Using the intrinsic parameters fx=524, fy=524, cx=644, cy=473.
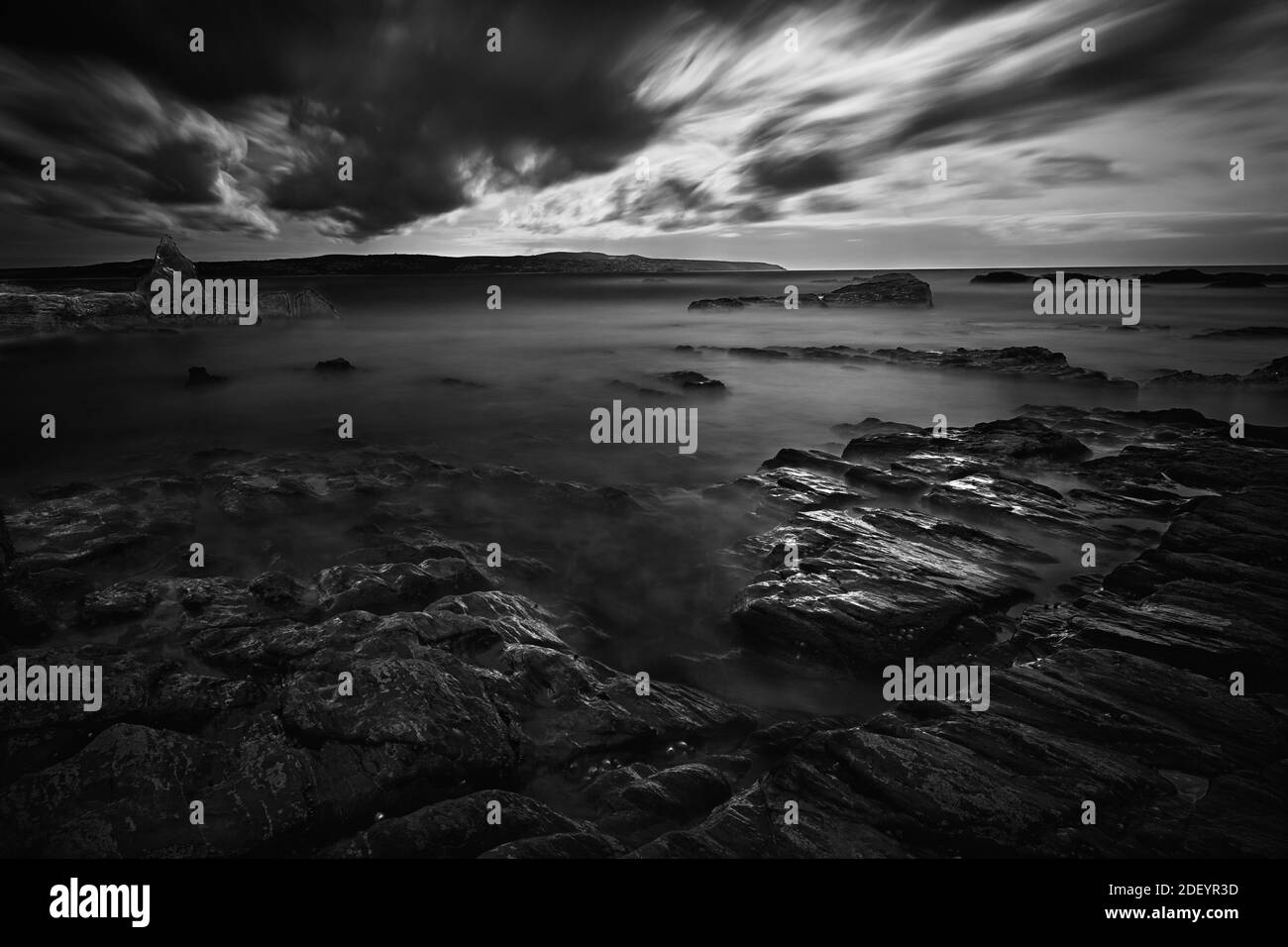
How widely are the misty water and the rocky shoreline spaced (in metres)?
0.19

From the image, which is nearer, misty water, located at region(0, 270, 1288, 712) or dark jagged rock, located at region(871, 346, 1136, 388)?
misty water, located at region(0, 270, 1288, 712)

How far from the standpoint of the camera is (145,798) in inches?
145

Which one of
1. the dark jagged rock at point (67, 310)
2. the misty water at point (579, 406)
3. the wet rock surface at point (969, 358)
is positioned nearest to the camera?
the misty water at point (579, 406)

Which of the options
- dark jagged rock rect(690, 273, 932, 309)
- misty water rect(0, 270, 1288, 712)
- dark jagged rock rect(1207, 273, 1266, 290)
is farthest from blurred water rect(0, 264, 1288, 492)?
dark jagged rock rect(1207, 273, 1266, 290)

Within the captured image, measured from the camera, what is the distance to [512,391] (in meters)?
21.5

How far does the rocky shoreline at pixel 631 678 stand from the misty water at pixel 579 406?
190 millimetres

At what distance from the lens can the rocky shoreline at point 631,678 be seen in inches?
148

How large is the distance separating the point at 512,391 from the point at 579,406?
367cm

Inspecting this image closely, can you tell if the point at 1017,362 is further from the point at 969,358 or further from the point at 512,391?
the point at 512,391

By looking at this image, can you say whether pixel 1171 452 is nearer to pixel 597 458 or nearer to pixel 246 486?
pixel 597 458

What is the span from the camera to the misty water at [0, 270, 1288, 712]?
26.1 ft

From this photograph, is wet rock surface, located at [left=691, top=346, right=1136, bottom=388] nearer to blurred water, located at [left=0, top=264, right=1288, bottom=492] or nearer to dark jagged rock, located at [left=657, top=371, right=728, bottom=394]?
blurred water, located at [left=0, top=264, right=1288, bottom=492]

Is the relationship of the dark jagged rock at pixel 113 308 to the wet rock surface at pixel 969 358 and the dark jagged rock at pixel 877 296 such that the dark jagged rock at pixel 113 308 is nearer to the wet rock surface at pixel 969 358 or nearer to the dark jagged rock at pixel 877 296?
the wet rock surface at pixel 969 358

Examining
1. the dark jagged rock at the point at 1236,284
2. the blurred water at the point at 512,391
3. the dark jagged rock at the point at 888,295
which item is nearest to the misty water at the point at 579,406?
the blurred water at the point at 512,391
